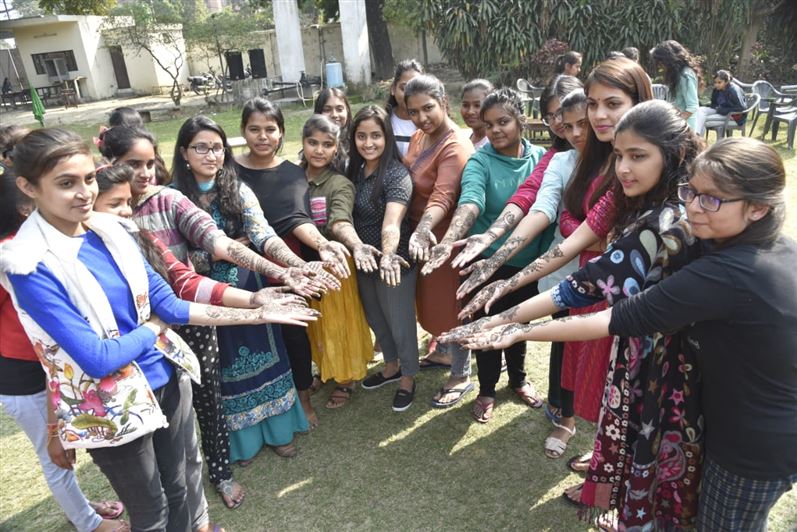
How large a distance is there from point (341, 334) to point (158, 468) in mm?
1333

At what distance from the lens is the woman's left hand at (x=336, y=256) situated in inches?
98.1

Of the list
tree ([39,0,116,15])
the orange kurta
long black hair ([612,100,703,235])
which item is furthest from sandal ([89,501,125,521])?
tree ([39,0,116,15])

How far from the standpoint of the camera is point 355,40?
51.4ft

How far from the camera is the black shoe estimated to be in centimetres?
315

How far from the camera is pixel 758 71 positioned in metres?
14.3

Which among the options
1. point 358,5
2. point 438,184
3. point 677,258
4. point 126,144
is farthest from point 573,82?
point 358,5

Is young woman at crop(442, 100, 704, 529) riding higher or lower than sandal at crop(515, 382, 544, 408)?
higher

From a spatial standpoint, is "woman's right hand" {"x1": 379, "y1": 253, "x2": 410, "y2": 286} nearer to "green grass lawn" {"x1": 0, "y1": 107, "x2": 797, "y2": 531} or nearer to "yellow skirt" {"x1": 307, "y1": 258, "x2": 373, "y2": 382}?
"yellow skirt" {"x1": 307, "y1": 258, "x2": 373, "y2": 382}

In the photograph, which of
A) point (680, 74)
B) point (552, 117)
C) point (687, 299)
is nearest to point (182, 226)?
point (552, 117)

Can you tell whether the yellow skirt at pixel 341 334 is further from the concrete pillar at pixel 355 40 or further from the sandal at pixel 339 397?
the concrete pillar at pixel 355 40

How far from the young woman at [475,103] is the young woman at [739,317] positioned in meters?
1.87

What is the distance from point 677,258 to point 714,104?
294 inches

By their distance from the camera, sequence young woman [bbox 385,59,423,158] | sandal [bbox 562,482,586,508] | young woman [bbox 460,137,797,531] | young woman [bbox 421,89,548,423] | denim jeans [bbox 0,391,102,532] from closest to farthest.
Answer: young woman [bbox 460,137,797,531], denim jeans [bbox 0,391,102,532], sandal [bbox 562,482,586,508], young woman [bbox 421,89,548,423], young woman [bbox 385,59,423,158]

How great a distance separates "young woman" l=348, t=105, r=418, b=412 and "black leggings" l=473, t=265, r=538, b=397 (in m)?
0.40
